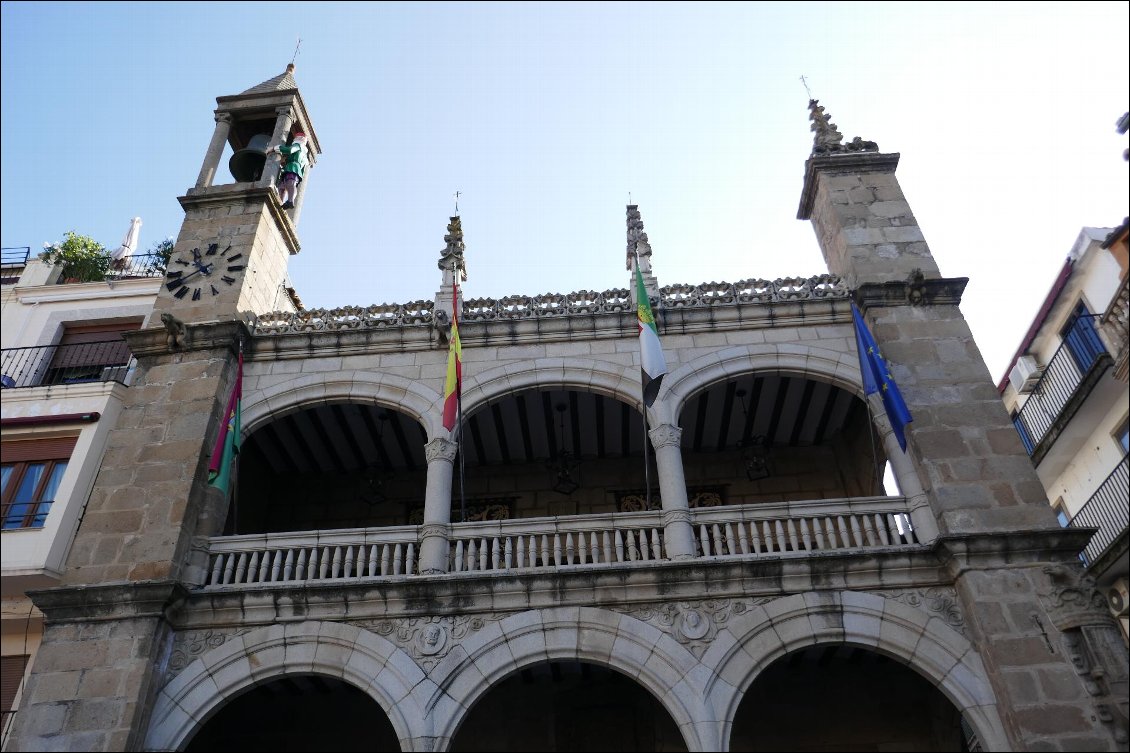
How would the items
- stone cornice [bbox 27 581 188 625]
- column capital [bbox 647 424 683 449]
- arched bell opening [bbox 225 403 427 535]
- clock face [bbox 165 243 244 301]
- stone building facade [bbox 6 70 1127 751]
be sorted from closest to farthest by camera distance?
stone building facade [bbox 6 70 1127 751]
stone cornice [bbox 27 581 188 625]
column capital [bbox 647 424 683 449]
clock face [bbox 165 243 244 301]
arched bell opening [bbox 225 403 427 535]

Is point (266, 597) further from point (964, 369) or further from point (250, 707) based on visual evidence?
point (964, 369)

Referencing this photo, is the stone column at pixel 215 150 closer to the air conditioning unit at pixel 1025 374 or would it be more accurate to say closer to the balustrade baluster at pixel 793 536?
the balustrade baluster at pixel 793 536

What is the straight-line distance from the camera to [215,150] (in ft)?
60.2

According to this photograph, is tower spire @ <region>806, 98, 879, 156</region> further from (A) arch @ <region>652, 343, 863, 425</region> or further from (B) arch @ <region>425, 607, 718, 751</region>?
(B) arch @ <region>425, 607, 718, 751</region>

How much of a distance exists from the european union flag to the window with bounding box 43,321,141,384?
13.1 m

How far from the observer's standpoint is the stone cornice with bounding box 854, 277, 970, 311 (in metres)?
14.2

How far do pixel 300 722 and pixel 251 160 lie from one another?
12250 mm

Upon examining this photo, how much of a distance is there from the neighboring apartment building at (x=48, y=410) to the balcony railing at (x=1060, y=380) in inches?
675

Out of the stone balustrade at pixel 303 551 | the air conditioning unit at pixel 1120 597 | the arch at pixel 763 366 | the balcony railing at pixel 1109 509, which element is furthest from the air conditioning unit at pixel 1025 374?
the stone balustrade at pixel 303 551

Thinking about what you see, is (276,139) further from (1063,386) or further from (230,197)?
(1063,386)

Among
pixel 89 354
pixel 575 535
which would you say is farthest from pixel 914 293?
pixel 89 354

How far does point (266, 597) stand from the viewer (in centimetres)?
1188

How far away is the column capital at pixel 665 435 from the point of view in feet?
43.5

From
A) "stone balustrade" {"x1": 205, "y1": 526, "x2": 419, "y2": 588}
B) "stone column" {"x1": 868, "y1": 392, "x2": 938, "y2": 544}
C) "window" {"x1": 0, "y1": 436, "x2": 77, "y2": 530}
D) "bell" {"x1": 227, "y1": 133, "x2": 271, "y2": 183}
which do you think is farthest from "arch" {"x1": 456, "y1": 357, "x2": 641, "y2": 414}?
"bell" {"x1": 227, "y1": 133, "x2": 271, "y2": 183}
